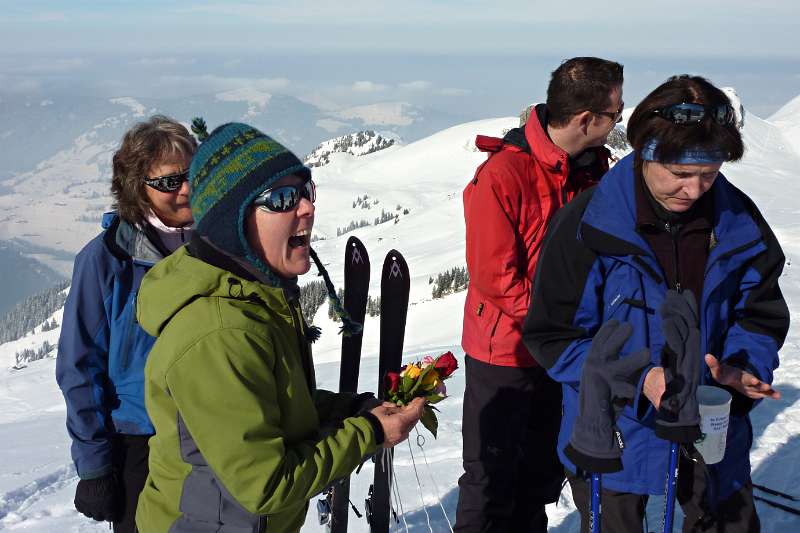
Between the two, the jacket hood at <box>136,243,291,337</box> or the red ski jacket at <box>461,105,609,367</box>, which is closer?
the jacket hood at <box>136,243,291,337</box>

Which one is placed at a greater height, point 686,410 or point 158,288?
point 158,288

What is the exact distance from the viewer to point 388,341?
3.80 m

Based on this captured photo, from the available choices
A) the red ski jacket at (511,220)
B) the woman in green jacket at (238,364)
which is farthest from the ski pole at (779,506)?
the woman in green jacket at (238,364)

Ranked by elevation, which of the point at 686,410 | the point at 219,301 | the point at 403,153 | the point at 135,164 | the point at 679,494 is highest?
the point at 135,164

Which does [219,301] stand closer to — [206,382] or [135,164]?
[206,382]

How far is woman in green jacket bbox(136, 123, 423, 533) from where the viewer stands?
6.23 ft

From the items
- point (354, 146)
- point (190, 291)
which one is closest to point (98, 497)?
point (190, 291)

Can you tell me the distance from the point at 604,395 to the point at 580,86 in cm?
186

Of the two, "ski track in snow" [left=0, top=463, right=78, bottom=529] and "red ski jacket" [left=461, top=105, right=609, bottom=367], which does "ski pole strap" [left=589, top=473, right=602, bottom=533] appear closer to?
"red ski jacket" [left=461, top=105, right=609, bottom=367]

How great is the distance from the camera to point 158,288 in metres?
2.09

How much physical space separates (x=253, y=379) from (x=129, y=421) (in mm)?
1587

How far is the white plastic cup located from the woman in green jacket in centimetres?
121

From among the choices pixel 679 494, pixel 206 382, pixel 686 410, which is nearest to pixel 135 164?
pixel 206 382

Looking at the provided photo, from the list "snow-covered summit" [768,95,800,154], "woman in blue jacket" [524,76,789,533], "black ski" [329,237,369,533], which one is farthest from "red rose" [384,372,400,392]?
"snow-covered summit" [768,95,800,154]
